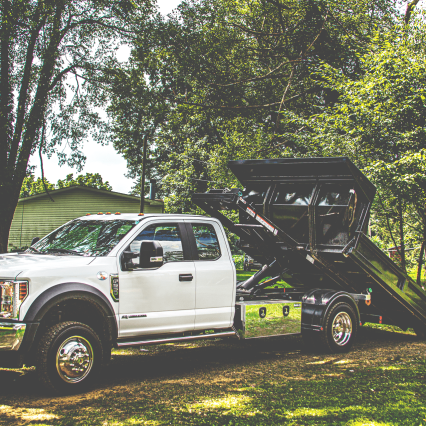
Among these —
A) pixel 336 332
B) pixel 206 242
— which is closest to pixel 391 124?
pixel 336 332

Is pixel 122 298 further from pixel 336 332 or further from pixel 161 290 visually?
pixel 336 332

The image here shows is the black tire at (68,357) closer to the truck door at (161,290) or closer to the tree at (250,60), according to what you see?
the truck door at (161,290)

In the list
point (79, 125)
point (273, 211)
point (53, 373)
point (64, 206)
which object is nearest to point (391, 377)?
point (273, 211)

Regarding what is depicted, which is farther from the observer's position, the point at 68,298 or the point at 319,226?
the point at 319,226

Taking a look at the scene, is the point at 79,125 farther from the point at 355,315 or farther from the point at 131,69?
the point at 355,315

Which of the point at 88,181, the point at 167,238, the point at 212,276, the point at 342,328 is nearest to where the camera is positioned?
the point at 167,238

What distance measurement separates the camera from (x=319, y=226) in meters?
7.68

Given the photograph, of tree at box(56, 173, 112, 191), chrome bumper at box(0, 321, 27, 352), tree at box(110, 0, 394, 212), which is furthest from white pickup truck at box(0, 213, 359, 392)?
tree at box(56, 173, 112, 191)

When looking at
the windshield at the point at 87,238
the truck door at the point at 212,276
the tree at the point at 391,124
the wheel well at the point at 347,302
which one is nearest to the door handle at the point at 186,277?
the truck door at the point at 212,276

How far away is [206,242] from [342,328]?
2744mm

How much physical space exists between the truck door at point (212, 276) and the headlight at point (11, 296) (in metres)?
2.19

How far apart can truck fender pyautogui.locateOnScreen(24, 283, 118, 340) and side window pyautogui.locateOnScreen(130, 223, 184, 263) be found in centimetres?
90

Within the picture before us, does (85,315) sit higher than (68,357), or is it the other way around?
(85,315)

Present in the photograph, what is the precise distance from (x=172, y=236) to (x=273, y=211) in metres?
2.24
